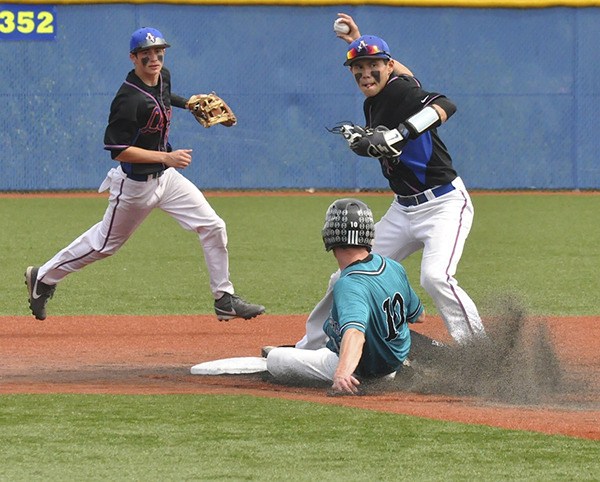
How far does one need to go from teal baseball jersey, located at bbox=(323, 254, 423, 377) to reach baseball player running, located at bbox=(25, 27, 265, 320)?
223 centimetres

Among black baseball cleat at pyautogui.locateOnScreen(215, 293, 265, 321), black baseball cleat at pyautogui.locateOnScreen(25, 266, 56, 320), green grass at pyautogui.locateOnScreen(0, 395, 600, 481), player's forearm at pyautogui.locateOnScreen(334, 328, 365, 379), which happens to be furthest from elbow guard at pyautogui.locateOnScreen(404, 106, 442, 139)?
black baseball cleat at pyautogui.locateOnScreen(25, 266, 56, 320)

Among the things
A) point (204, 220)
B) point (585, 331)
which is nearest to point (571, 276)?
point (585, 331)

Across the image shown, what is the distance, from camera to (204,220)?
29.3 feet

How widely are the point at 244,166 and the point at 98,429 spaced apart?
56.4 ft

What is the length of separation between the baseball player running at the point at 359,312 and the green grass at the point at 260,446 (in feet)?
1.06

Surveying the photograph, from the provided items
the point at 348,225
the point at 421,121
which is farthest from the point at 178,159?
the point at 348,225

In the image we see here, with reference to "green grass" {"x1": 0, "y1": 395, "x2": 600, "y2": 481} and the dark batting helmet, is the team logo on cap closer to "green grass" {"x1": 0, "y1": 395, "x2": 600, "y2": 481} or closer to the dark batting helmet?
the dark batting helmet

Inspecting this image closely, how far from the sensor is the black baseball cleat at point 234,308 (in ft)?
29.2

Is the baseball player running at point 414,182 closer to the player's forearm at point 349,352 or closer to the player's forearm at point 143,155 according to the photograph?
the player's forearm at point 349,352

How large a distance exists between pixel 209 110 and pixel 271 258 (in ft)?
16.7


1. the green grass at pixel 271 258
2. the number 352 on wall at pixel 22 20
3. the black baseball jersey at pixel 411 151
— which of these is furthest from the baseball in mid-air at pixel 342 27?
the number 352 on wall at pixel 22 20

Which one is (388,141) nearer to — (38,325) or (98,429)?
(98,429)

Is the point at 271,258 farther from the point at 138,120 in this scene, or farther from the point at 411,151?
the point at 411,151

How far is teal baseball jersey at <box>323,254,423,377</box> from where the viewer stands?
6039 millimetres
